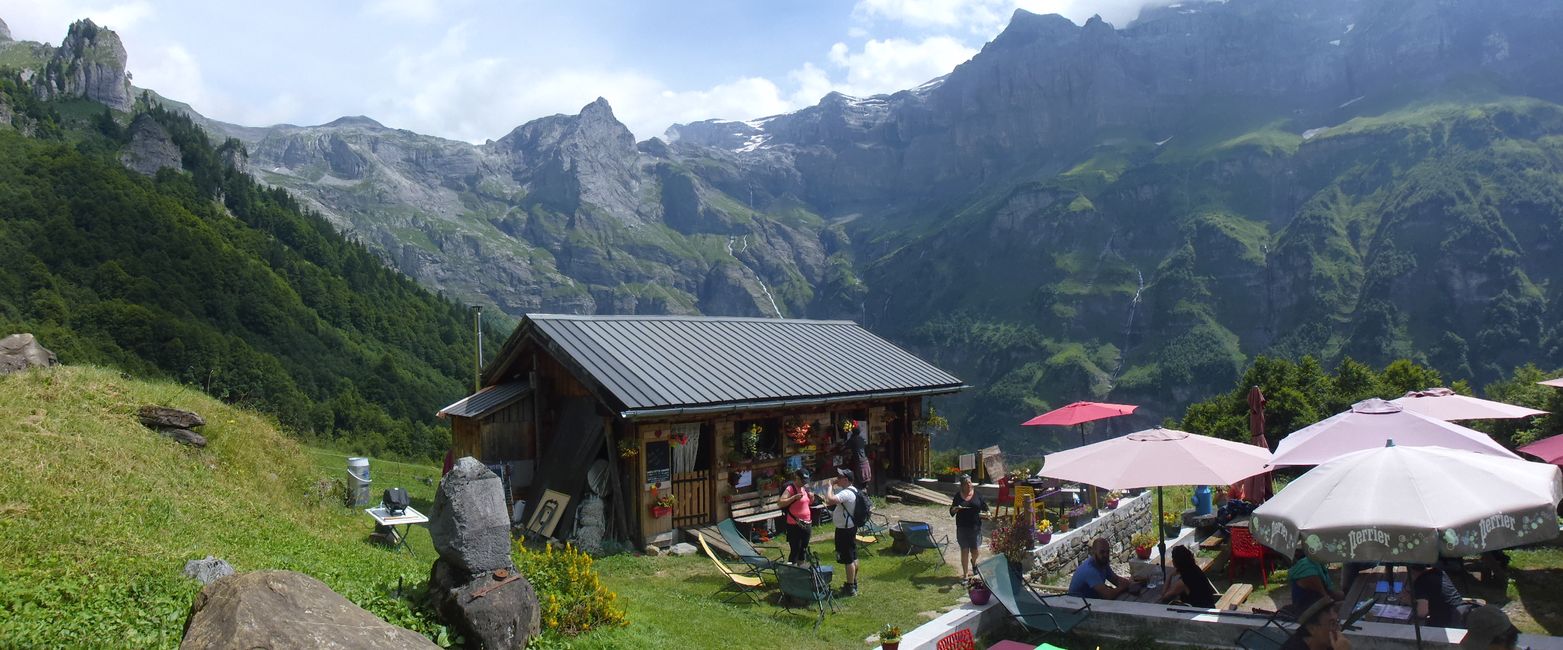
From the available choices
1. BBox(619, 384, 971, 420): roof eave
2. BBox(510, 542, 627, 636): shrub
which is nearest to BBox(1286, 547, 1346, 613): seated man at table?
BBox(510, 542, 627, 636): shrub

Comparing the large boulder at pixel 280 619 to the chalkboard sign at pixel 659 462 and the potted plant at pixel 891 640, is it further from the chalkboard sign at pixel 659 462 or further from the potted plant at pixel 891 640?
the chalkboard sign at pixel 659 462

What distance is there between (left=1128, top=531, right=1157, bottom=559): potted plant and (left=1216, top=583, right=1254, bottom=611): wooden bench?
4.40ft

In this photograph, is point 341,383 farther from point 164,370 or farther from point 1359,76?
point 1359,76

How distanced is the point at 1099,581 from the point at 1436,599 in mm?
3277

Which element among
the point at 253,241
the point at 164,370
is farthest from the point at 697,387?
the point at 253,241

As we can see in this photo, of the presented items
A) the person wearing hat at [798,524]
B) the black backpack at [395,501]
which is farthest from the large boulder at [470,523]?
the black backpack at [395,501]

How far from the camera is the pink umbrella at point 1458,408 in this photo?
13.6 m

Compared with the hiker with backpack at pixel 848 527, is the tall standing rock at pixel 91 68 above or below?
above

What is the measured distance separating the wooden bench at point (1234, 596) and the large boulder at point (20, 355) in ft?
65.1

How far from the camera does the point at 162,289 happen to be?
211 feet

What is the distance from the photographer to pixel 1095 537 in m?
14.0

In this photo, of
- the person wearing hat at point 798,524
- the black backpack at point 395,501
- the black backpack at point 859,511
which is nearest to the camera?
the black backpack at point 859,511

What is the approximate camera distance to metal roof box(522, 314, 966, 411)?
1738 cm

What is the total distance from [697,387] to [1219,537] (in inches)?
385
